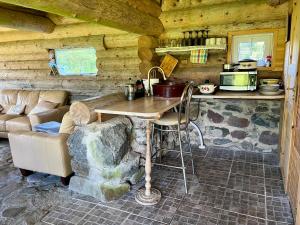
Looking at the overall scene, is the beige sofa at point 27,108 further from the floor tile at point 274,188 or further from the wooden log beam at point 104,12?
the floor tile at point 274,188

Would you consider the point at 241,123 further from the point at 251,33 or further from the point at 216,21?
the point at 216,21

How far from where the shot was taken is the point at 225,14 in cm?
330

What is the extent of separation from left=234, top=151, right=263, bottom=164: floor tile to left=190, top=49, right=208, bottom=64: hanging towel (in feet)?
4.77

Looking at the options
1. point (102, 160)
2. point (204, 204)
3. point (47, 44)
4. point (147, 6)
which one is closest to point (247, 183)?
point (204, 204)

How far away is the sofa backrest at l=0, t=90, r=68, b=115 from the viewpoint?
452 cm

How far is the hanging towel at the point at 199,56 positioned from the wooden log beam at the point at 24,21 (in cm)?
246

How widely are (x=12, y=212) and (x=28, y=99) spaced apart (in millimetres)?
2939

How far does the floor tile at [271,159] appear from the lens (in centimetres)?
316

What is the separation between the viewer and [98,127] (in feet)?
7.86

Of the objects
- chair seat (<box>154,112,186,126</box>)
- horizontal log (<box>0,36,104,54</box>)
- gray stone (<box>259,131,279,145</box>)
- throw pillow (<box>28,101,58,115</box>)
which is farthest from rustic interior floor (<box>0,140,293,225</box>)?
horizontal log (<box>0,36,104,54</box>)

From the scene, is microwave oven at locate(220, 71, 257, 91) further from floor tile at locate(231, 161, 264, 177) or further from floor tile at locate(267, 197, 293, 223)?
floor tile at locate(267, 197, 293, 223)

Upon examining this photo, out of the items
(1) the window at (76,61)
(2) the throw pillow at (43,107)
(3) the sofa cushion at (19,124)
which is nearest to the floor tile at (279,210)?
(1) the window at (76,61)

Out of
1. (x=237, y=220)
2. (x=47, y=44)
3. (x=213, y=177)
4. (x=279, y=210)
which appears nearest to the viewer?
(x=237, y=220)

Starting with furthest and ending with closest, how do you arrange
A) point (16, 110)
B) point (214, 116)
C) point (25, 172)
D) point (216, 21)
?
point (16, 110) → point (214, 116) → point (216, 21) → point (25, 172)
